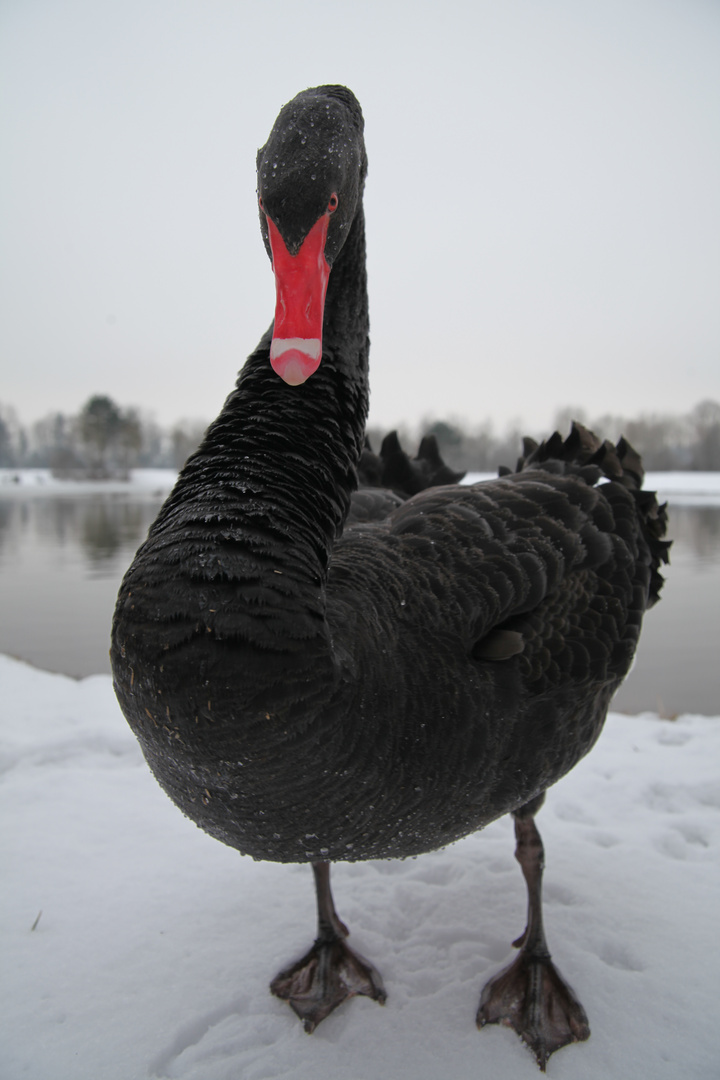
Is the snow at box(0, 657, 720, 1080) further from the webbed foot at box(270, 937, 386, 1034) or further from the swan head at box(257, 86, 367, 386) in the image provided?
the swan head at box(257, 86, 367, 386)

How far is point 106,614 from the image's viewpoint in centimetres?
776

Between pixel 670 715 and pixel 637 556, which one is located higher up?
pixel 637 556

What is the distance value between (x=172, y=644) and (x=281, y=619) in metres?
0.24

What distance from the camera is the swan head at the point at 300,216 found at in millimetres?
1430

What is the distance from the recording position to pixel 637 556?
2.65 metres

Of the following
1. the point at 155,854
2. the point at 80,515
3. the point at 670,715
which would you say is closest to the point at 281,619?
the point at 155,854

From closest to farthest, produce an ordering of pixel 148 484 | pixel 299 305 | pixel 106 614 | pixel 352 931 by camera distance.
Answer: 1. pixel 299 305
2. pixel 352 931
3. pixel 106 614
4. pixel 148 484

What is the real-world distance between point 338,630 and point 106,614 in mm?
6860

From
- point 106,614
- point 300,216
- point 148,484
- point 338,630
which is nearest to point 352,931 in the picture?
Result: point 338,630

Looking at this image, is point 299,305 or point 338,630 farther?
point 338,630

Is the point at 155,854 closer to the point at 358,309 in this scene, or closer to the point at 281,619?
the point at 281,619

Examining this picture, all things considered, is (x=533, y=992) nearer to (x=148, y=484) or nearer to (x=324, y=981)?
(x=324, y=981)

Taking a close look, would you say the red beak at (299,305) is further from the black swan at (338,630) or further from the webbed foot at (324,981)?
the webbed foot at (324,981)

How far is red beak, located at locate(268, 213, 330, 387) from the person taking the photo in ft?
4.63
